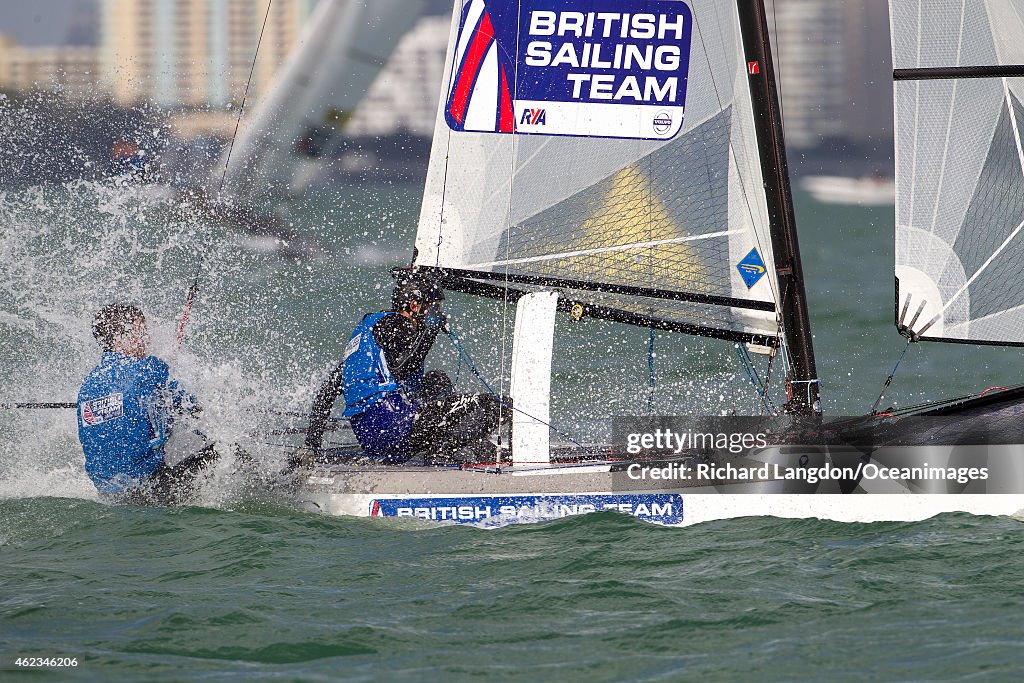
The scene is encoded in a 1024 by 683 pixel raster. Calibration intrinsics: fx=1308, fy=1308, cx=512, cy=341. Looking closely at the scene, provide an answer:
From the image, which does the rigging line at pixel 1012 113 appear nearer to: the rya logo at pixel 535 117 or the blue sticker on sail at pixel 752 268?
the blue sticker on sail at pixel 752 268

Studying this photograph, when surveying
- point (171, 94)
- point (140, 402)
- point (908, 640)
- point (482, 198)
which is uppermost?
point (171, 94)

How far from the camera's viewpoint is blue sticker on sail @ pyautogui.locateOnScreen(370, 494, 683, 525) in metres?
5.65

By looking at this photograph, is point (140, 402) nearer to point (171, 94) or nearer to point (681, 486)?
point (681, 486)

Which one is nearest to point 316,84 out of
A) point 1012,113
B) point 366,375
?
point 366,375

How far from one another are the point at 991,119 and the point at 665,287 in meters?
1.62

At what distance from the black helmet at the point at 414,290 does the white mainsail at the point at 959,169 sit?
2.12m

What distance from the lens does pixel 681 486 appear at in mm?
5660

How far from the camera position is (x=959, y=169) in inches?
231

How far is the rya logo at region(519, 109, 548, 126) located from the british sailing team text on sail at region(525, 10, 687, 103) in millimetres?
171

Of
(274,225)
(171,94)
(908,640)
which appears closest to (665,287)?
(908,640)

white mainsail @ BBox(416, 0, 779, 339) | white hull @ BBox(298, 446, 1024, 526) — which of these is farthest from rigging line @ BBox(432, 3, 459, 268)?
white hull @ BBox(298, 446, 1024, 526)

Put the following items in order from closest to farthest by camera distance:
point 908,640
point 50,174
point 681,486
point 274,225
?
1. point 908,640
2. point 681,486
3. point 274,225
4. point 50,174

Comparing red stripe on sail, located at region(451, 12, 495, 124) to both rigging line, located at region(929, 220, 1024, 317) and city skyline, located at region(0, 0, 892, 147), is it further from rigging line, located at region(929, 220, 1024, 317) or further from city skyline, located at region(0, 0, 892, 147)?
city skyline, located at region(0, 0, 892, 147)

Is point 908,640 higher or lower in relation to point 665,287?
lower
